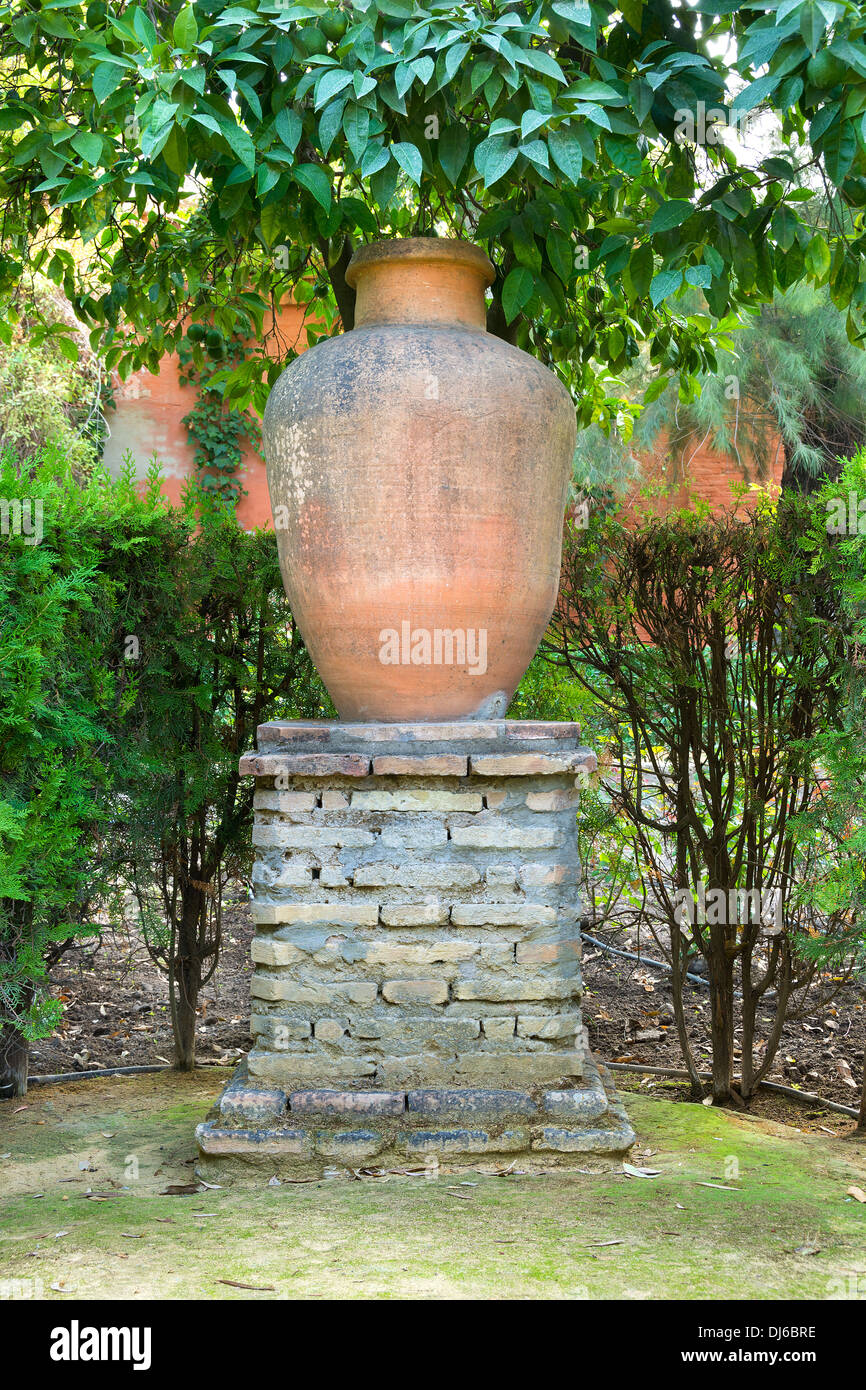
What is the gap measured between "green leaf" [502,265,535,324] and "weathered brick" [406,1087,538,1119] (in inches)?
87.9

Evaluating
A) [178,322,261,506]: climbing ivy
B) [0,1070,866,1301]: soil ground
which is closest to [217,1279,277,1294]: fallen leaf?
[0,1070,866,1301]: soil ground

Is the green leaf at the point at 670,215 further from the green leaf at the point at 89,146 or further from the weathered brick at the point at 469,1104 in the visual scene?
the weathered brick at the point at 469,1104

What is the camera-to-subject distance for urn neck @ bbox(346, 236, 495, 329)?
3479 millimetres

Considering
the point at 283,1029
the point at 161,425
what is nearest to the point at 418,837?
the point at 283,1029

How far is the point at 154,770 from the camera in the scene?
4031mm

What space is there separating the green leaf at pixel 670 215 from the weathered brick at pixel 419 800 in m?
1.59

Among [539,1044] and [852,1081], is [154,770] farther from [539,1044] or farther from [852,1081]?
[852,1081]

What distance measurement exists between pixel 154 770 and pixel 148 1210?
162cm

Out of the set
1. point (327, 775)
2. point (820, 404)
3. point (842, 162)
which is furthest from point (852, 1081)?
point (820, 404)

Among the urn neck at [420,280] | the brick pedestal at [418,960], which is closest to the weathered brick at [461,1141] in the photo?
the brick pedestal at [418,960]

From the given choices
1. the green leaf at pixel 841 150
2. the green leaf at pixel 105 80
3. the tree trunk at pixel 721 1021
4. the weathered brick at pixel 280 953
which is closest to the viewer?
the green leaf at pixel 841 150

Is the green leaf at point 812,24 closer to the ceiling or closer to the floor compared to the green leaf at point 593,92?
closer to the floor

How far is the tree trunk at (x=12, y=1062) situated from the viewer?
405 cm

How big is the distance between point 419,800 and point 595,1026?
2.40 metres
